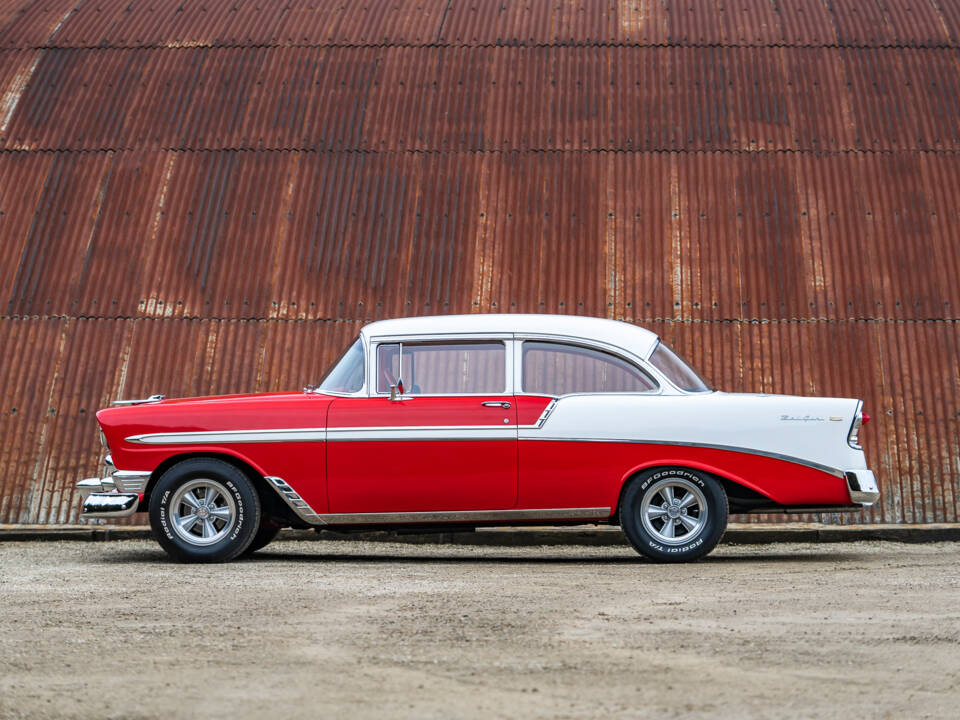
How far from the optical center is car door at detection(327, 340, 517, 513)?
808 centimetres

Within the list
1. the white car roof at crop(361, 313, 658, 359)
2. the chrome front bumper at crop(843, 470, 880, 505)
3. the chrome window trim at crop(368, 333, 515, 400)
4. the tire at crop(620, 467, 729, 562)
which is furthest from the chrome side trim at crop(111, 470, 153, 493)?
the chrome front bumper at crop(843, 470, 880, 505)

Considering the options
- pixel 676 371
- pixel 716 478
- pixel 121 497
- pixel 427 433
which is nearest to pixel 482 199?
pixel 676 371

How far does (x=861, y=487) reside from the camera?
7926 millimetres

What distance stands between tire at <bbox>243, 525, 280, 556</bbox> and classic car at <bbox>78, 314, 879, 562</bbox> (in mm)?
623

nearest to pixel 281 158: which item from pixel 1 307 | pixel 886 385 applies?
pixel 1 307

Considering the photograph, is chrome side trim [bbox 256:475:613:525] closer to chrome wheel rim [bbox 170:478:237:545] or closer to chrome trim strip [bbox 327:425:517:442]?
chrome wheel rim [bbox 170:478:237:545]

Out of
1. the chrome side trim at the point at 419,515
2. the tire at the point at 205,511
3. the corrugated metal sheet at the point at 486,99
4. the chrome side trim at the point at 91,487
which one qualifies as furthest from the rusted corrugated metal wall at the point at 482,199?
the chrome side trim at the point at 419,515

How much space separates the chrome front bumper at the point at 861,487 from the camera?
793 centimetres

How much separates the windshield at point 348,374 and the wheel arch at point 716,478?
1.95m

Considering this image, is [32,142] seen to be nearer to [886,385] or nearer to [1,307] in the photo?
[1,307]

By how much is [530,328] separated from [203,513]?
103 inches

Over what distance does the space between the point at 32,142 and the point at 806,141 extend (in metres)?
8.62

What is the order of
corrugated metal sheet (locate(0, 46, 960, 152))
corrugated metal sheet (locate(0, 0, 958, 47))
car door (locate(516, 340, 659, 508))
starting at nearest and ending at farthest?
car door (locate(516, 340, 659, 508)) → corrugated metal sheet (locate(0, 46, 960, 152)) → corrugated metal sheet (locate(0, 0, 958, 47))

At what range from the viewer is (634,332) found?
851 cm
